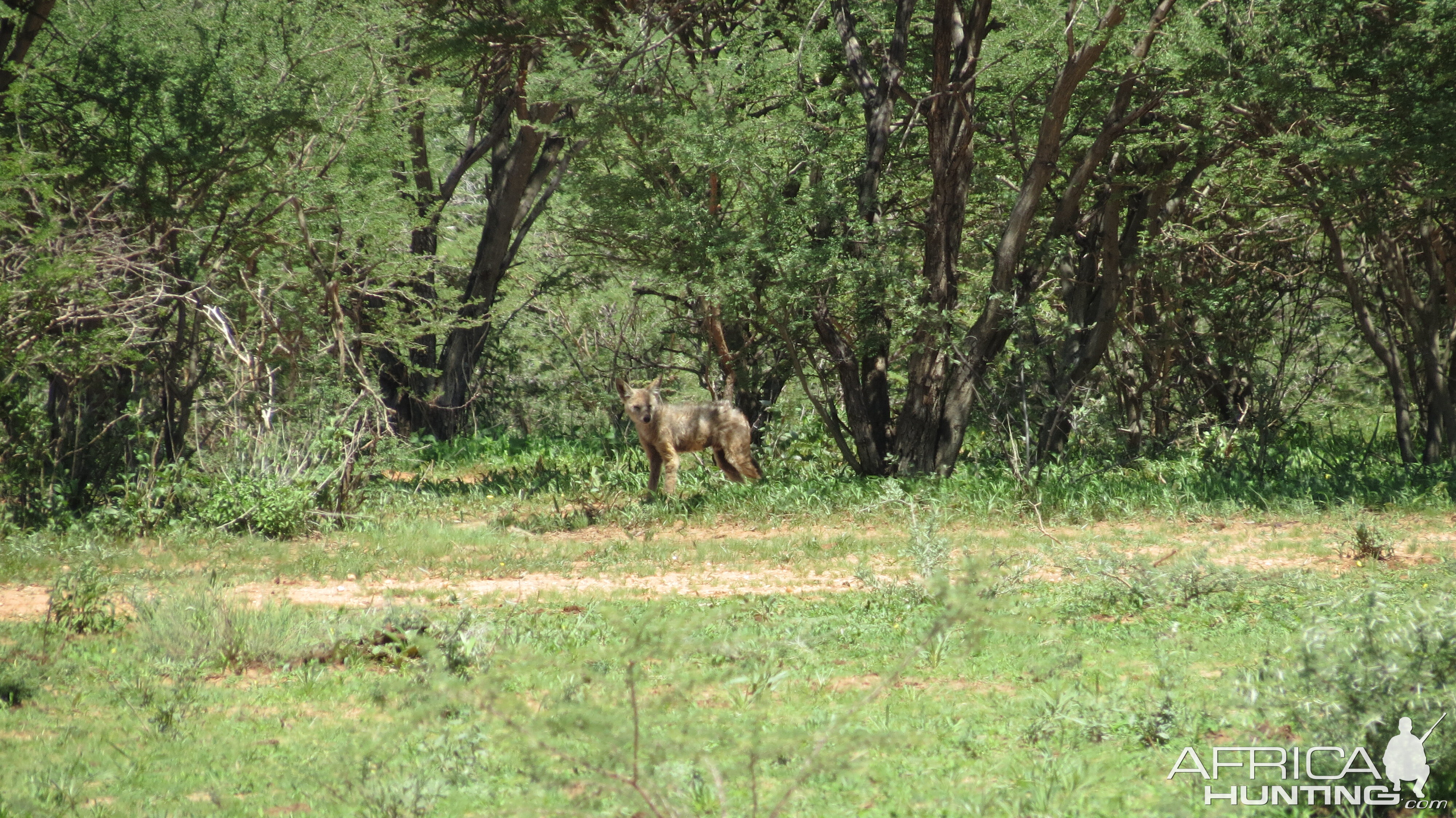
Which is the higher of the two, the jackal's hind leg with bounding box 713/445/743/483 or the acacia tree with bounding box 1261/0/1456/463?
the acacia tree with bounding box 1261/0/1456/463

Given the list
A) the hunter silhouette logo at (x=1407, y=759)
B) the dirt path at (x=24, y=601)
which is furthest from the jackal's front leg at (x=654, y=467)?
the hunter silhouette logo at (x=1407, y=759)

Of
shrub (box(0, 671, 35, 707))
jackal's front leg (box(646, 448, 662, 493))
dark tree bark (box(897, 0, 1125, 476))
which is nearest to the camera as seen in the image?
shrub (box(0, 671, 35, 707))

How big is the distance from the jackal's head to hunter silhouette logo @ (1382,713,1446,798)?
9.08m

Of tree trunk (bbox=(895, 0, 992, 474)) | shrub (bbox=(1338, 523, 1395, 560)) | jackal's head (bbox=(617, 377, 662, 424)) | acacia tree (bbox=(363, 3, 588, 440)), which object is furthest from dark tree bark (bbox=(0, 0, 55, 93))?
shrub (bbox=(1338, 523, 1395, 560))

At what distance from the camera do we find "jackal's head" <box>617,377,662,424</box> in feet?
41.5

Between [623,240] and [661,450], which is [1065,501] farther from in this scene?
[623,240]

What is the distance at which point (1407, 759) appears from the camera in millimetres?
4320

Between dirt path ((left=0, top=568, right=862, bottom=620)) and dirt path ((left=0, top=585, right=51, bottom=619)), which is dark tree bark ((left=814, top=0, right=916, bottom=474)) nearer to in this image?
dirt path ((left=0, top=568, right=862, bottom=620))

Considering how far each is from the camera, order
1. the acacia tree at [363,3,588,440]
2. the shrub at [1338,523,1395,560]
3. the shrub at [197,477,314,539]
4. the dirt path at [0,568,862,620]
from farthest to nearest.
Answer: the acacia tree at [363,3,588,440] < the shrub at [197,477,314,539] < the shrub at [1338,523,1395,560] < the dirt path at [0,568,862,620]

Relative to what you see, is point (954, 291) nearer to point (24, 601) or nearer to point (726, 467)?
point (726, 467)

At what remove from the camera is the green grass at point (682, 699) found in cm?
433

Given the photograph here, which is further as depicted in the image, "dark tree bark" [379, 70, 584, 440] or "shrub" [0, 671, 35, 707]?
"dark tree bark" [379, 70, 584, 440]

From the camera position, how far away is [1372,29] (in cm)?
1172

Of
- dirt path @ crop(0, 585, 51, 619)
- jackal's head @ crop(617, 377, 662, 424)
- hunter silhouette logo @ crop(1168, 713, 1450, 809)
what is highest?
jackal's head @ crop(617, 377, 662, 424)
